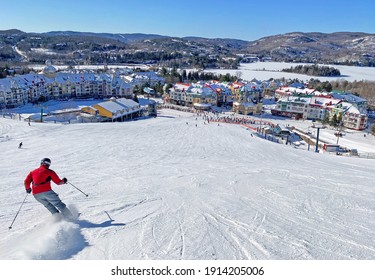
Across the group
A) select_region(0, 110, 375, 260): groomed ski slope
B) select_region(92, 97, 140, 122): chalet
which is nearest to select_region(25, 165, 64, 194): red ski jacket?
select_region(0, 110, 375, 260): groomed ski slope

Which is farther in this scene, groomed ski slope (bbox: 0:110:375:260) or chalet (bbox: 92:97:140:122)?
chalet (bbox: 92:97:140:122)

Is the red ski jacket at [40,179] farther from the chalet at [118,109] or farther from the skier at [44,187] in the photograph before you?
the chalet at [118,109]

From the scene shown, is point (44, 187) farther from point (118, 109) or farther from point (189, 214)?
point (118, 109)

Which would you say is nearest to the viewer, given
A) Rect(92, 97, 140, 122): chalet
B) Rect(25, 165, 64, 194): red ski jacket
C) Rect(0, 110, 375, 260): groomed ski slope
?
Rect(0, 110, 375, 260): groomed ski slope

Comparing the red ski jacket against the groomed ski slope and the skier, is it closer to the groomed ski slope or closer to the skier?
the skier

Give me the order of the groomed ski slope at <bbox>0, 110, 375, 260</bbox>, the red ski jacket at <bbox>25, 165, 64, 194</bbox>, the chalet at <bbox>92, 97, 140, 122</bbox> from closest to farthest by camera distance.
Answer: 1. the groomed ski slope at <bbox>0, 110, 375, 260</bbox>
2. the red ski jacket at <bbox>25, 165, 64, 194</bbox>
3. the chalet at <bbox>92, 97, 140, 122</bbox>

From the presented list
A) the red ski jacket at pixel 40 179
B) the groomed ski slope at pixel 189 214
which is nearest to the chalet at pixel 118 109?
the groomed ski slope at pixel 189 214

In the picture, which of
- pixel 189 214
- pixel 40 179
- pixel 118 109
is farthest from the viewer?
pixel 118 109

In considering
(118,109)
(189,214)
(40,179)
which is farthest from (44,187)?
(118,109)

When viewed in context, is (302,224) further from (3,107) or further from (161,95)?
(161,95)
